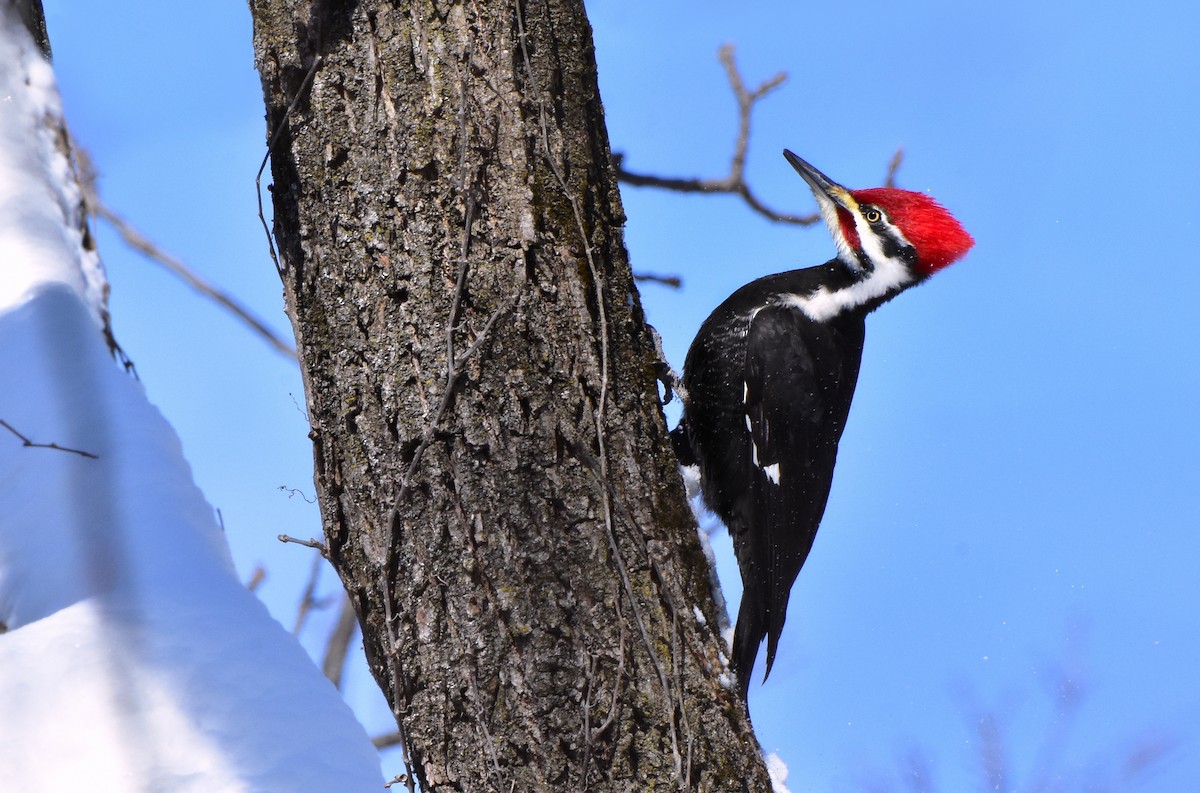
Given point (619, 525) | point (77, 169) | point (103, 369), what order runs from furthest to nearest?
point (77, 169) → point (103, 369) → point (619, 525)

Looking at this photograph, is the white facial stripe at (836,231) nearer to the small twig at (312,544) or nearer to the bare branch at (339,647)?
the small twig at (312,544)

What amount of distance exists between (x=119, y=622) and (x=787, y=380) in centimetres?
163

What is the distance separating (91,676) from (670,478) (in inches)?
42.7

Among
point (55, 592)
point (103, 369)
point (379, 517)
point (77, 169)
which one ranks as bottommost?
point (379, 517)

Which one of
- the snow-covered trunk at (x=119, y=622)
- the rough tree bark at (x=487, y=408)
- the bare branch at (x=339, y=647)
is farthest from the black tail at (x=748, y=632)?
the bare branch at (x=339, y=647)

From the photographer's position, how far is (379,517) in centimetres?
151

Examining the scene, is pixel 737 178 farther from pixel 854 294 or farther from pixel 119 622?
pixel 119 622

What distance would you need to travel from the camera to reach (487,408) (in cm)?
148

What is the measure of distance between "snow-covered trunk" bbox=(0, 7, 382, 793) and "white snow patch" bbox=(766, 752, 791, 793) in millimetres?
669

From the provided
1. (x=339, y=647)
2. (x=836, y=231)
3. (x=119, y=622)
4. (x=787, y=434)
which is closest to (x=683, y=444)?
(x=787, y=434)

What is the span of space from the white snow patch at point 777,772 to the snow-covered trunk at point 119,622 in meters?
0.67

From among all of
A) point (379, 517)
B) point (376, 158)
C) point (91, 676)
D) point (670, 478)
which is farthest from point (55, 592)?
point (670, 478)

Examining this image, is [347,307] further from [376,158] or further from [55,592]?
[55,592]

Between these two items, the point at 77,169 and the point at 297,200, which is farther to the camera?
the point at 77,169
